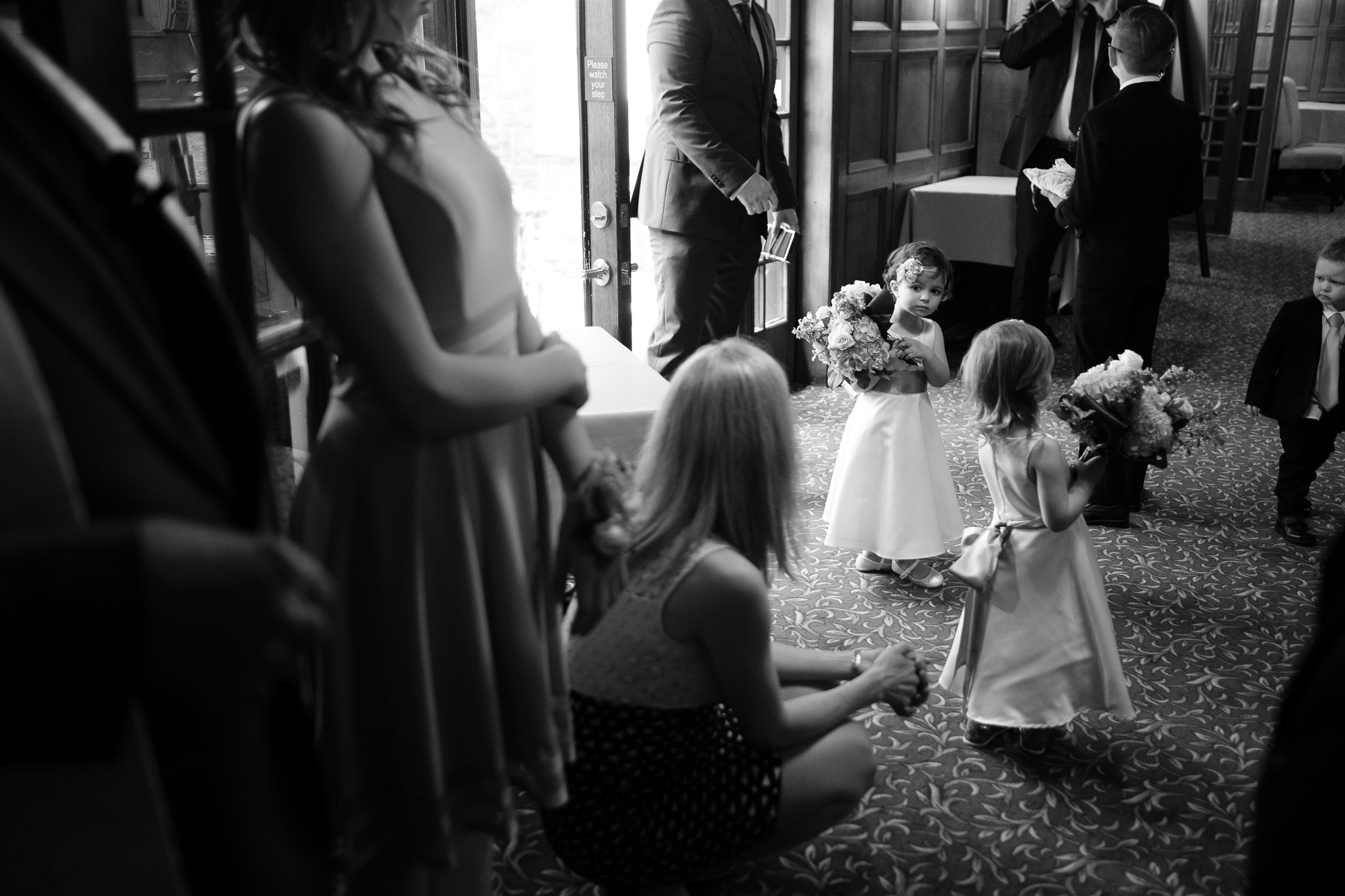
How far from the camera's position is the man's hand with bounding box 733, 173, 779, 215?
4.26 meters

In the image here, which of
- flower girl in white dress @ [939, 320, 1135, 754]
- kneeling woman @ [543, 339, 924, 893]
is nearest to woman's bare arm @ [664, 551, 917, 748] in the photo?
kneeling woman @ [543, 339, 924, 893]

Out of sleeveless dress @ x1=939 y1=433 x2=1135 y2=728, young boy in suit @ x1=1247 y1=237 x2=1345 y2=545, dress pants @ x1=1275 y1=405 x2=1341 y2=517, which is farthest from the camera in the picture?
dress pants @ x1=1275 y1=405 x2=1341 y2=517

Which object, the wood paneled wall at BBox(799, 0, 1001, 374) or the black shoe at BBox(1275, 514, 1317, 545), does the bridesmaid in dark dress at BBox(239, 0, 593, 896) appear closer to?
the black shoe at BBox(1275, 514, 1317, 545)

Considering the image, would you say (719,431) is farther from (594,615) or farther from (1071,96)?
(1071,96)

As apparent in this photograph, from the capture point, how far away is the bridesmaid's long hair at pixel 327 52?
4.17ft

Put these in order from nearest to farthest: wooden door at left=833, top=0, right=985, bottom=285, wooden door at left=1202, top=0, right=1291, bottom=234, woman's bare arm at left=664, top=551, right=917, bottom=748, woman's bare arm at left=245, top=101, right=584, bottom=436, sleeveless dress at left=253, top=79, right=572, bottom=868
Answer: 1. woman's bare arm at left=245, top=101, right=584, bottom=436
2. sleeveless dress at left=253, top=79, right=572, bottom=868
3. woman's bare arm at left=664, top=551, right=917, bottom=748
4. wooden door at left=833, top=0, right=985, bottom=285
5. wooden door at left=1202, top=0, right=1291, bottom=234

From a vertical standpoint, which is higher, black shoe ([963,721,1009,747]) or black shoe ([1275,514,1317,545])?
black shoe ([963,721,1009,747])

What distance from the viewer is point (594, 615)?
157 centimetres

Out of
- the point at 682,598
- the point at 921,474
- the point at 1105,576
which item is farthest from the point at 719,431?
the point at 1105,576

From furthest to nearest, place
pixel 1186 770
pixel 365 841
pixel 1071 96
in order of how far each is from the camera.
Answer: pixel 1071 96 < pixel 1186 770 < pixel 365 841

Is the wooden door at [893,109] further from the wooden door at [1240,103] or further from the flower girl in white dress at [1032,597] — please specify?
the wooden door at [1240,103]

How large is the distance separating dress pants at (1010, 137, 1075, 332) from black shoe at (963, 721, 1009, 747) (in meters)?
4.01

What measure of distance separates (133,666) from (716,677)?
1307 millimetres

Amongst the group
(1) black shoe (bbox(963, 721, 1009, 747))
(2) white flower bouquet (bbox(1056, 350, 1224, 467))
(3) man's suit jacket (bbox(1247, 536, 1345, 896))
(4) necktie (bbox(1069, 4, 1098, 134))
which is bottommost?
(1) black shoe (bbox(963, 721, 1009, 747))
